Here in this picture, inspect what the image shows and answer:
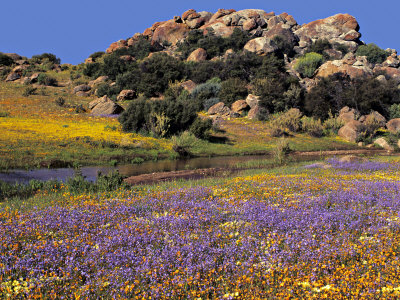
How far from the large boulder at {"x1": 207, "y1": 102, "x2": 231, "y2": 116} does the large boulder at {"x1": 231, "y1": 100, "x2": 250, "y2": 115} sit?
174 centimetres

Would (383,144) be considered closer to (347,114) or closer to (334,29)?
(347,114)

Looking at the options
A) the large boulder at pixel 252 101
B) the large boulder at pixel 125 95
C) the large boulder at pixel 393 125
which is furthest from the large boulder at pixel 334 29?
the large boulder at pixel 125 95

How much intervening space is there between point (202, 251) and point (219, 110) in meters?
46.4

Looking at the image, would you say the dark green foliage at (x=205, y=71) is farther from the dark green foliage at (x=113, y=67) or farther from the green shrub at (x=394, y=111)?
the green shrub at (x=394, y=111)

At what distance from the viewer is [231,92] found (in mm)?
56156

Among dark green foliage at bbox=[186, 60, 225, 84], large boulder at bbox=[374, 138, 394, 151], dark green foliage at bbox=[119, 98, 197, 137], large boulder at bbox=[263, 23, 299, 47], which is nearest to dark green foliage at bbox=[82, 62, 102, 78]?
dark green foliage at bbox=[186, 60, 225, 84]

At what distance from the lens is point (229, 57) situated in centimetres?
7231

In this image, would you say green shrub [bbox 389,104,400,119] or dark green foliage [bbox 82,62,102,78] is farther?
dark green foliage [bbox 82,62,102,78]

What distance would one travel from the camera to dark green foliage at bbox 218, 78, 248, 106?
182ft

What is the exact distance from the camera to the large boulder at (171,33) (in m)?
109

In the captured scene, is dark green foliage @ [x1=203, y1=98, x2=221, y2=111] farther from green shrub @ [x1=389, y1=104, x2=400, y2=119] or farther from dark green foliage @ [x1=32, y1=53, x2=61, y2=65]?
dark green foliage @ [x1=32, y1=53, x2=61, y2=65]

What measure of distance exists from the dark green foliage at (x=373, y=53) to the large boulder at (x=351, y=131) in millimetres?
61105

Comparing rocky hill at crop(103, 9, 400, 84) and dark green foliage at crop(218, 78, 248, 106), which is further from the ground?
rocky hill at crop(103, 9, 400, 84)

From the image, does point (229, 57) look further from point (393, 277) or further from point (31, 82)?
point (393, 277)
